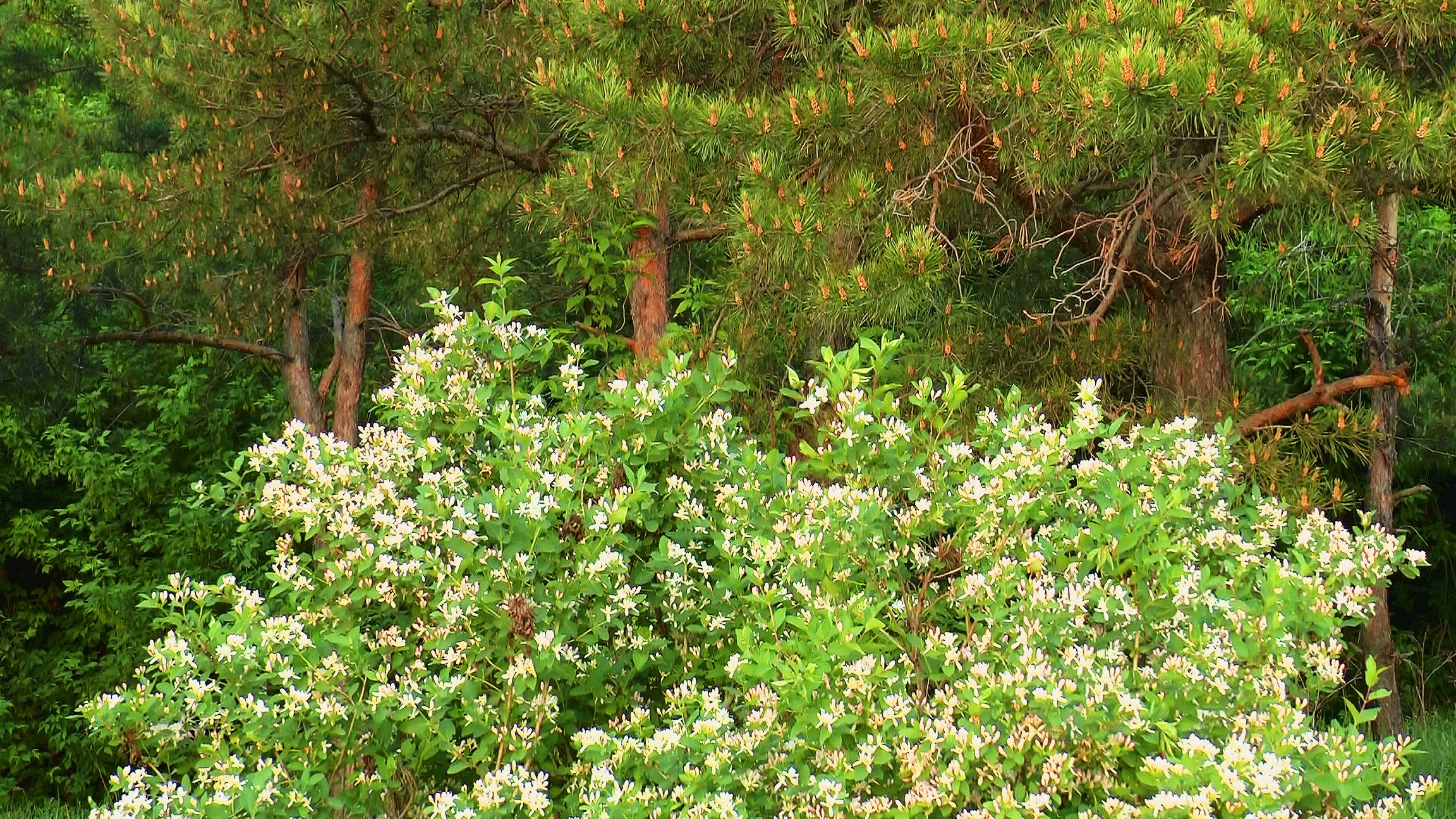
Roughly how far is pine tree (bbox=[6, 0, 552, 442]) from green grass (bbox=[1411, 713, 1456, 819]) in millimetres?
6486

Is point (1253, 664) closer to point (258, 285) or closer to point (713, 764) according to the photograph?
point (713, 764)

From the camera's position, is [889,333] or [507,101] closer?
[889,333]

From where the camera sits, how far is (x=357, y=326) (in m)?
11.3

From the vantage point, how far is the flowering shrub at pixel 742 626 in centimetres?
281

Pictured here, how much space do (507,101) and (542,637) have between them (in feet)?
23.4

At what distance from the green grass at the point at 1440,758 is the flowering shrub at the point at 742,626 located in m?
3.18

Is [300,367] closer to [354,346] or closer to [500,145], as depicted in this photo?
[354,346]

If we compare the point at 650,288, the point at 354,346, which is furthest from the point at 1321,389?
the point at 354,346

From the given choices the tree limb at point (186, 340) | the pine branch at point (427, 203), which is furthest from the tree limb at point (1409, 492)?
the tree limb at point (186, 340)

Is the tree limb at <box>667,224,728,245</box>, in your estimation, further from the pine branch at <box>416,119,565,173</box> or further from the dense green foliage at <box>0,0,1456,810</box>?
the pine branch at <box>416,119,565,173</box>

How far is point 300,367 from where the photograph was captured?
37.8 ft

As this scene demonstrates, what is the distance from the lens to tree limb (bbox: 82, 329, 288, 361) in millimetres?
11039

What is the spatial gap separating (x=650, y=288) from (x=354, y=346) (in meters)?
3.21

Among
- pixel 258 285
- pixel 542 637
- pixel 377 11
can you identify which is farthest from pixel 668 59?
pixel 258 285
